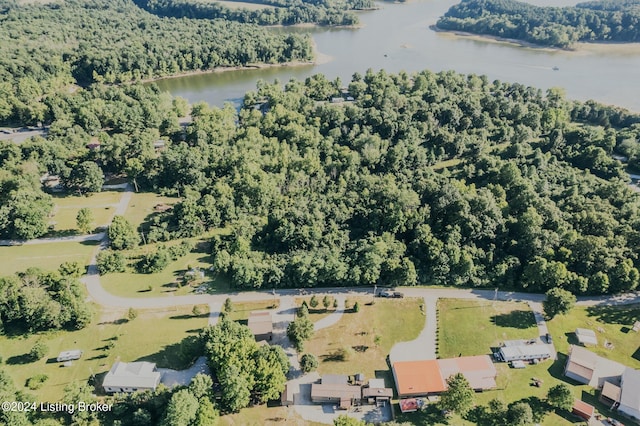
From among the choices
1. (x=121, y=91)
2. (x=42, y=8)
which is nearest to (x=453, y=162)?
(x=121, y=91)

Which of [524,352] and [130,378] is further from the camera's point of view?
[524,352]

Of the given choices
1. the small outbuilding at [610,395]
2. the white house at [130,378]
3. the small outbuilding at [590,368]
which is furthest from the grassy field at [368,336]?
the small outbuilding at [610,395]

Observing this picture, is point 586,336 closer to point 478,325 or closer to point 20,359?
point 478,325

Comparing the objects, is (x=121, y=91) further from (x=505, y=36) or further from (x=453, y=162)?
(x=505, y=36)

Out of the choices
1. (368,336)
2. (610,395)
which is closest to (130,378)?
(368,336)

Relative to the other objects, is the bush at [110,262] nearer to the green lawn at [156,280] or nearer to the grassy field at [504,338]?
the green lawn at [156,280]

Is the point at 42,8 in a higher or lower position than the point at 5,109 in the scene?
higher
